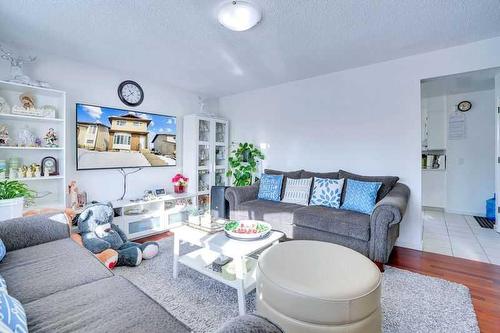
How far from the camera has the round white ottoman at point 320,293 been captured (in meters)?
1.08

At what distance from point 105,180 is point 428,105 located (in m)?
5.57

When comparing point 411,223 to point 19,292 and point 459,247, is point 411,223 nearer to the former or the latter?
point 459,247

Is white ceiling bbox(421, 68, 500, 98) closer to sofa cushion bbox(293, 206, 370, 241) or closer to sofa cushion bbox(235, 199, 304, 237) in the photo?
sofa cushion bbox(293, 206, 370, 241)

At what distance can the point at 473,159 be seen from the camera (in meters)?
4.21

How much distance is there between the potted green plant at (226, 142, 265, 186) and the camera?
159 inches

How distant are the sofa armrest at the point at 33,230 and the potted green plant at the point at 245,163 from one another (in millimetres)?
2457

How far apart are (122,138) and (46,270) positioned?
7.19 feet

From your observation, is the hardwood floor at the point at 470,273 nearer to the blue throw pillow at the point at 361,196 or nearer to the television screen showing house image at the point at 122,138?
the blue throw pillow at the point at 361,196

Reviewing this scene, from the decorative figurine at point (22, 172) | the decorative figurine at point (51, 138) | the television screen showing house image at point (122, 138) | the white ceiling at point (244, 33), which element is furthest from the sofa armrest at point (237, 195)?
the decorative figurine at point (22, 172)

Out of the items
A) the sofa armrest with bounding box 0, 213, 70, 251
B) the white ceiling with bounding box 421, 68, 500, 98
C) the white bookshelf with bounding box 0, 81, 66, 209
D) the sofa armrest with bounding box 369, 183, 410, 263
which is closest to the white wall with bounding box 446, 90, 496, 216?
the white ceiling with bounding box 421, 68, 500, 98

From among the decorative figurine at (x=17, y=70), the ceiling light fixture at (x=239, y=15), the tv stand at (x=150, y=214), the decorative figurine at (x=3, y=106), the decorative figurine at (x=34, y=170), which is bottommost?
the tv stand at (x=150, y=214)

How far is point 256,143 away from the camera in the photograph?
13.9ft

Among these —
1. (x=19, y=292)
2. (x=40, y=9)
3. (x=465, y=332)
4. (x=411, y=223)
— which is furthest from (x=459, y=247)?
(x=40, y=9)

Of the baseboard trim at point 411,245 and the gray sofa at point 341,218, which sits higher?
the gray sofa at point 341,218
